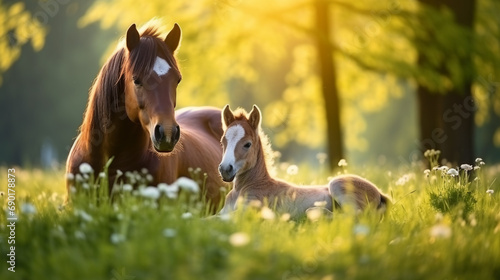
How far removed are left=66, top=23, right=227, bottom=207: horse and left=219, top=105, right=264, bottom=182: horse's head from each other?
44 cm

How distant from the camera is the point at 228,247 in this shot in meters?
4.71

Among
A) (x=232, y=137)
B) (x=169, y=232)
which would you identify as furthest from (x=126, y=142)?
(x=169, y=232)

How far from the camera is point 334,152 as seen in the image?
15.2 m

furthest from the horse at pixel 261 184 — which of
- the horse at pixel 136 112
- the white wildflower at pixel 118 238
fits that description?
the white wildflower at pixel 118 238

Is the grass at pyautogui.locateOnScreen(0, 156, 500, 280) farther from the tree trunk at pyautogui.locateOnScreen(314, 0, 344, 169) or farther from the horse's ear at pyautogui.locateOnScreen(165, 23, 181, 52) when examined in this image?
the tree trunk at pyautogui.locateOnScreen(314, 0, 344, 169)

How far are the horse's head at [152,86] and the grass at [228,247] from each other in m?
1.02

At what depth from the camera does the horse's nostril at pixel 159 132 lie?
6391 mm

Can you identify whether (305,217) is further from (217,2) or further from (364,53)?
(364,53)

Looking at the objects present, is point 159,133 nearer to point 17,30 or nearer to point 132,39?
point 132,39

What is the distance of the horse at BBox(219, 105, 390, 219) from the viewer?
6473 millimetres

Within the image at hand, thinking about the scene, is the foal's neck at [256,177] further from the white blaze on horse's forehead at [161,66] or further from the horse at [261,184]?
the white blaze on horse's forehead at [161,66]

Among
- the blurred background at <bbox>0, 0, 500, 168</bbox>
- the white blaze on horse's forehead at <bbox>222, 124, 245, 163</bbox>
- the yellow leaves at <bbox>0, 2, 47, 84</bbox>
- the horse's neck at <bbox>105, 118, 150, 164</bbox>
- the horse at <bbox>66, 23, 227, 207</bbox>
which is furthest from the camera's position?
the yellow leaves at <bbox>0, 2, 47, 84</bbox>

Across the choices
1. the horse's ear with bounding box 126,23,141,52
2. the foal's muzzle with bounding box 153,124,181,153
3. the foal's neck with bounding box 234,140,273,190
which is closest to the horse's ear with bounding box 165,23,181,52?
the horse's ear with bounding box 126,23,141,52

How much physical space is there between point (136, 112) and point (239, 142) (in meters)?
1.02
